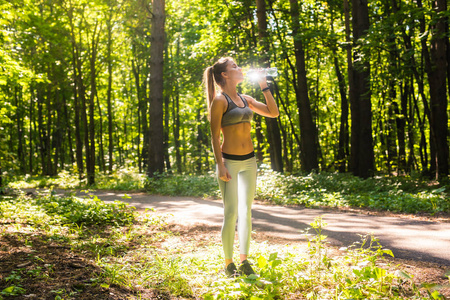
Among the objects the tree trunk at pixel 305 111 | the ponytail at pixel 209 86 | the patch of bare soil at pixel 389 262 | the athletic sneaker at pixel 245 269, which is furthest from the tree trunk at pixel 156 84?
the athletic sneaker at pixel 245 269

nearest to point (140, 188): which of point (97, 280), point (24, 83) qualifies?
point (24, 83)

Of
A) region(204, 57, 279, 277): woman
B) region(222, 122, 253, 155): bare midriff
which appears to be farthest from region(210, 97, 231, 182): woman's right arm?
region(222, 122, 253, 155): bare midriff

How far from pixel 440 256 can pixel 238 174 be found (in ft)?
9.30

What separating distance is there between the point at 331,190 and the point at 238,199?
8.37 m

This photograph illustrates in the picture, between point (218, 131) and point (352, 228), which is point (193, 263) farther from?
point (352, 228)

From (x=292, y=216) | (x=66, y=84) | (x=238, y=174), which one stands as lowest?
(x=292, y=216)

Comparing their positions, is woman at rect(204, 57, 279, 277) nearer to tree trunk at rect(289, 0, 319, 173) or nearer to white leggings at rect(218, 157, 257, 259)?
white leggings at rect(218, 157, 257, 259)

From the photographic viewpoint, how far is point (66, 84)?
2312cm

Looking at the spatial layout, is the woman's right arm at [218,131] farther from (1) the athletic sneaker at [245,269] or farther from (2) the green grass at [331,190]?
(2) the green grass at [331,190]

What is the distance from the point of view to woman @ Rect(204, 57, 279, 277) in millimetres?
3789

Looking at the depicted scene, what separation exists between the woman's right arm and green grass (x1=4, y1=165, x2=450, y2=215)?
21.0 feet

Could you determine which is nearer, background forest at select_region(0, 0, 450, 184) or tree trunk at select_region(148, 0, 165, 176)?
background forest at select_region(0, 0, 450, 184)

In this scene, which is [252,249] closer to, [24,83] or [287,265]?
[287,265]

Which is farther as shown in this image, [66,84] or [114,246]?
[66,84]
